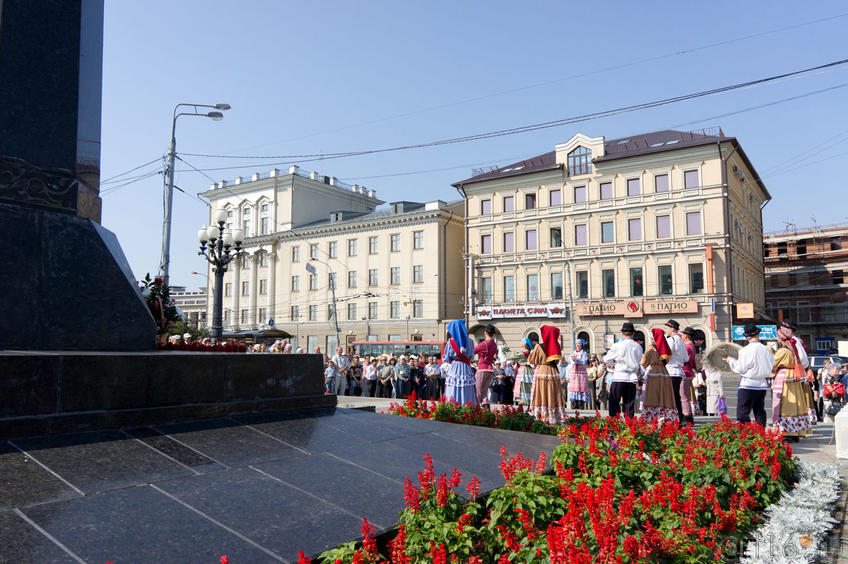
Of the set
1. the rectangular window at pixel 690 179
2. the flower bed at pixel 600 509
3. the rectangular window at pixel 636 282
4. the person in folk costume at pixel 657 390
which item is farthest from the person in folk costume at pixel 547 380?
the rectangular window at pixel 690 179

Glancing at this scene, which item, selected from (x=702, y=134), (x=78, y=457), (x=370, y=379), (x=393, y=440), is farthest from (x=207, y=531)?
(x=702, y=134)

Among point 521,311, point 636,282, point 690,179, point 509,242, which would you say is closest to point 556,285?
point 521,311

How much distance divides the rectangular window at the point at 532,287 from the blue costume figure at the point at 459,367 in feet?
115

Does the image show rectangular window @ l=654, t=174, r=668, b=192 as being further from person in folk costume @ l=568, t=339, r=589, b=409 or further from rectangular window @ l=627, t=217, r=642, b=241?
person in folk costume @ l=568, t=339, r=589, b=409

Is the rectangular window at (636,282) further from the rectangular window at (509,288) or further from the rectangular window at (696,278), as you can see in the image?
the rectangular window at (509,288)

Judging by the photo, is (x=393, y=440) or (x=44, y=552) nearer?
(x=44, y=552)

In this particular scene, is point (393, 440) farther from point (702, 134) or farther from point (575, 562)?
point (702, 134)

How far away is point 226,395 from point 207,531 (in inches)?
113

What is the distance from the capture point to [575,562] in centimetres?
275

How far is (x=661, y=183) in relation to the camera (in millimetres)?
41125

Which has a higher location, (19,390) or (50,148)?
(50,148)

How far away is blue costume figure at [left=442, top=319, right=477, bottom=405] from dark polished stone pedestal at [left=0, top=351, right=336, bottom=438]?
165 inches

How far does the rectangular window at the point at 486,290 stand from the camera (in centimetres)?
4744

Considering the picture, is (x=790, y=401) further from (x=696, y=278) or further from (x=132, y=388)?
(x=696, y=278)
